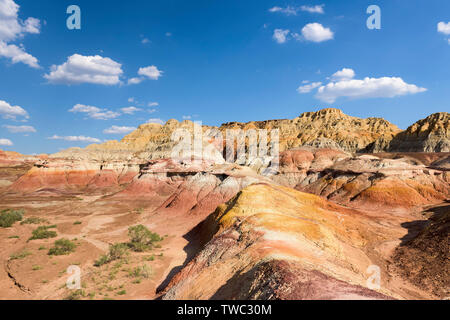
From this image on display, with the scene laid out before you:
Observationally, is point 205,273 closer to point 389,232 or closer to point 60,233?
point 389,232

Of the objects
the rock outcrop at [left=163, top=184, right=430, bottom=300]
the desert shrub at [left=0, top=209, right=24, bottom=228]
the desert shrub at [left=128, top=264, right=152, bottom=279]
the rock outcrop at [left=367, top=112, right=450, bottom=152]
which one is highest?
the rock outcrop at [left=367, top=112, right=450, bottom=152]

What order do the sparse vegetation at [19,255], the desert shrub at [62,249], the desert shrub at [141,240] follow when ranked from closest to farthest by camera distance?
the sparse vegetation at [19,255] → the desert shrub at [62,249] → the desert shrub at [141,240]

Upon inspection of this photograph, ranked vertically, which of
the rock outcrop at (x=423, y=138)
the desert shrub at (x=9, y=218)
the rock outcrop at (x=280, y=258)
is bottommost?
the desert shrub at (x=9, y=218)

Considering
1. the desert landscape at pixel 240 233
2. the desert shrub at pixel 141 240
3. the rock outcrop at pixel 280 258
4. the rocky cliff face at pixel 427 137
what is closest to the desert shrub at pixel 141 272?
the desert landscape at pixel 240 233

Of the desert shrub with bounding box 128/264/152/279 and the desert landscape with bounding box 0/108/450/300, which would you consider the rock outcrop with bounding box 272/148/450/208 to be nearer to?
the desert landscape with bounding box 0/108/450/300

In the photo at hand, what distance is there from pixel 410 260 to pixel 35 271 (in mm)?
27417

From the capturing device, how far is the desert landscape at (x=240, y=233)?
38.9 feet

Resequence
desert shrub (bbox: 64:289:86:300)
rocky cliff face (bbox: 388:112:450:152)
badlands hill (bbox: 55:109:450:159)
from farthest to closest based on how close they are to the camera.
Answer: badlands hill (bbox: 55:109:450:159) < rocky cliff face (bbox: 388:112:450:152) < desert shrub (bbox: 64:289:86:300)

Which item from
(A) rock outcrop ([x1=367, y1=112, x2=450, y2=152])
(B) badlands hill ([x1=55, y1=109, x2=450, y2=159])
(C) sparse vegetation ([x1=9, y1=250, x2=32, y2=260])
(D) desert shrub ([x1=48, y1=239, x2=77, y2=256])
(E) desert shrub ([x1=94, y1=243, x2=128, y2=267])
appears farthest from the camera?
(B) badlands hill ([x1=55, y1=109, x2=450, y2=159])

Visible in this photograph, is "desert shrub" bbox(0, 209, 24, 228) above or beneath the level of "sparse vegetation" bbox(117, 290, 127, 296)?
above

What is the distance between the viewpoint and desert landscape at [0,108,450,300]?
A: 1186cm

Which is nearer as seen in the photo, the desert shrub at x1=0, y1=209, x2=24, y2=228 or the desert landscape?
the desert landscape

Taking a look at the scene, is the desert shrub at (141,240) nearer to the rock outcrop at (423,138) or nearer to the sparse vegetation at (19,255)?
the sparse vegetation at (19,255)

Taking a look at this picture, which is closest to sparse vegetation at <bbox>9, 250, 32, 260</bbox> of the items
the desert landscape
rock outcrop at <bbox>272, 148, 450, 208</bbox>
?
the desert landscape
